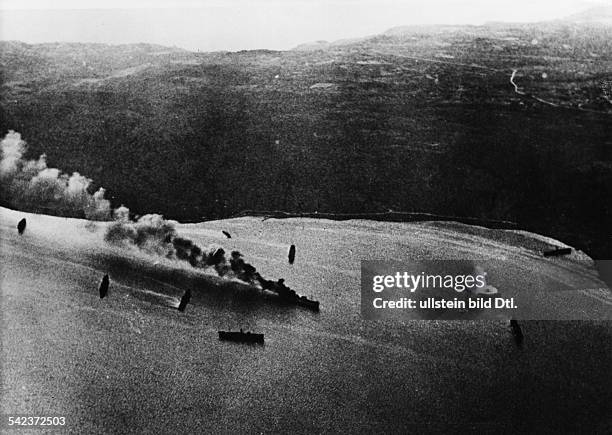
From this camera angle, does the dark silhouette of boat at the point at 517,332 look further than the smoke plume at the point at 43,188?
No

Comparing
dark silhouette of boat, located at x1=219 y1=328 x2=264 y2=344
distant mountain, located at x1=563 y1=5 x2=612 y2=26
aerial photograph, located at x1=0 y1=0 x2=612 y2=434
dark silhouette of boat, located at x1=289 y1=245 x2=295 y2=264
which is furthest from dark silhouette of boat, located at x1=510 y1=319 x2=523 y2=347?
distant mountain, located at x1=563 y1=5 x2=612 y2=26

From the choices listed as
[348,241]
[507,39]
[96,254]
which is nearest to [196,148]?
[96,254]

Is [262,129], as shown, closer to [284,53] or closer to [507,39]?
[284,53]

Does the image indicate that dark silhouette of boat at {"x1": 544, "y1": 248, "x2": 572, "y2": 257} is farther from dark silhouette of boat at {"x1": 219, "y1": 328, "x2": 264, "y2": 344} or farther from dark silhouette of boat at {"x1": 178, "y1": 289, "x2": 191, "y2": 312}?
dark silhouette of boat at {"x1": 178, "y1": 289, "x2": 191, "y2": 312}

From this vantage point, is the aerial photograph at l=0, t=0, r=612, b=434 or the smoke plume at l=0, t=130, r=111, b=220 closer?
the aerial photograph at l=0, t=0, r=612, b=434

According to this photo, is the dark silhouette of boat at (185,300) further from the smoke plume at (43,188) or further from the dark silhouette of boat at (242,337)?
the smoke plume at (43,188)

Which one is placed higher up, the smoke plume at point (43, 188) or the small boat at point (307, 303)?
the smoke plume at point (43, 188)

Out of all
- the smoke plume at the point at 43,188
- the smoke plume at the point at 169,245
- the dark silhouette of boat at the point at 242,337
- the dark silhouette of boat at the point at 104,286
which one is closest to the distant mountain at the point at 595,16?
the smoke plume at the point at 169,245
